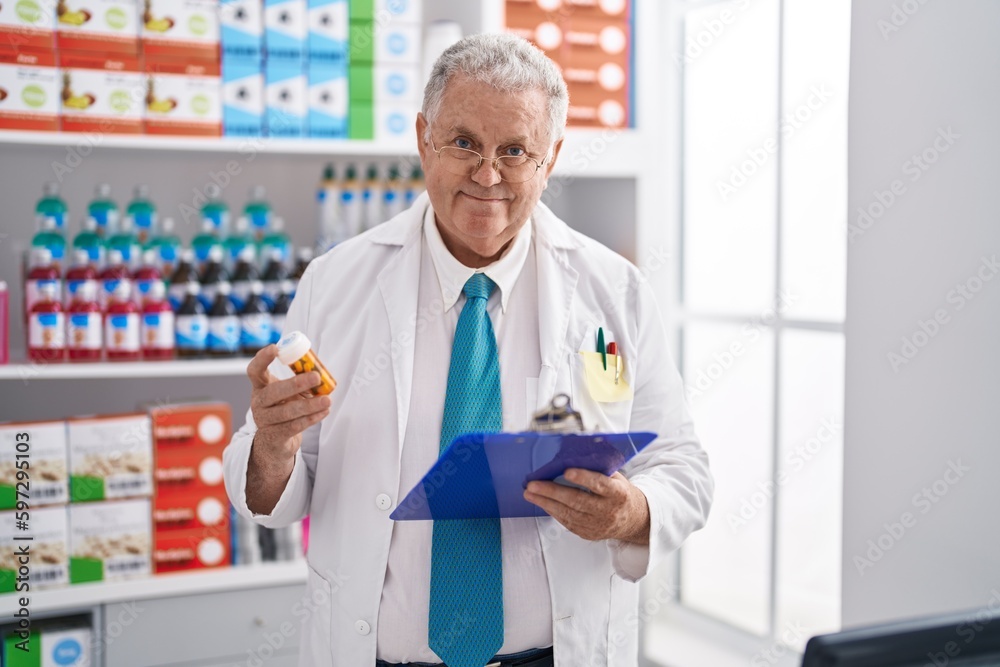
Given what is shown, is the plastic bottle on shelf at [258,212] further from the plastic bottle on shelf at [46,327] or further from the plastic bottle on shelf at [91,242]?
the plastic bottle on shelf at [46,327]

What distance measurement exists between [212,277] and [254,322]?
158 mm

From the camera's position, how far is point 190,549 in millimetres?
2361

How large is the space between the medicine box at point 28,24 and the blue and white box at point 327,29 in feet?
2.05

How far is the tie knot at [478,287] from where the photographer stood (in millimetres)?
1537

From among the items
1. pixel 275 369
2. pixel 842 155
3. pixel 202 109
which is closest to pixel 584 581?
pixel 275 369

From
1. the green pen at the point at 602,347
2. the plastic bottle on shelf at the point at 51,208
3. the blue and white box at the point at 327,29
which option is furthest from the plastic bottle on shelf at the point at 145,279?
the green pen at the point at 602,347

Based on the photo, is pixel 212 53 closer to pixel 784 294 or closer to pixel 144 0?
pixel 144 0

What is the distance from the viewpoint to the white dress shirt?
57.1 inches

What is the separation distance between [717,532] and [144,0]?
218cm

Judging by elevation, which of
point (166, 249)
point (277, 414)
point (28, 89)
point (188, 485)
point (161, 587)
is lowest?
point (161, 587)

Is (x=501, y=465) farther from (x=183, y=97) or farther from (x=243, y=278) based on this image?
(x=183, y=97)

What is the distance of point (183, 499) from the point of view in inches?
92.2

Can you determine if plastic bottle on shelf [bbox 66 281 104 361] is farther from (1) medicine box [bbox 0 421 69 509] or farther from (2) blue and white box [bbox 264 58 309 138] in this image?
(2) blue and white box [bbox 264 58 309 138]

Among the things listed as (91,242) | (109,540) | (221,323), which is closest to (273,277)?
(221,323)
